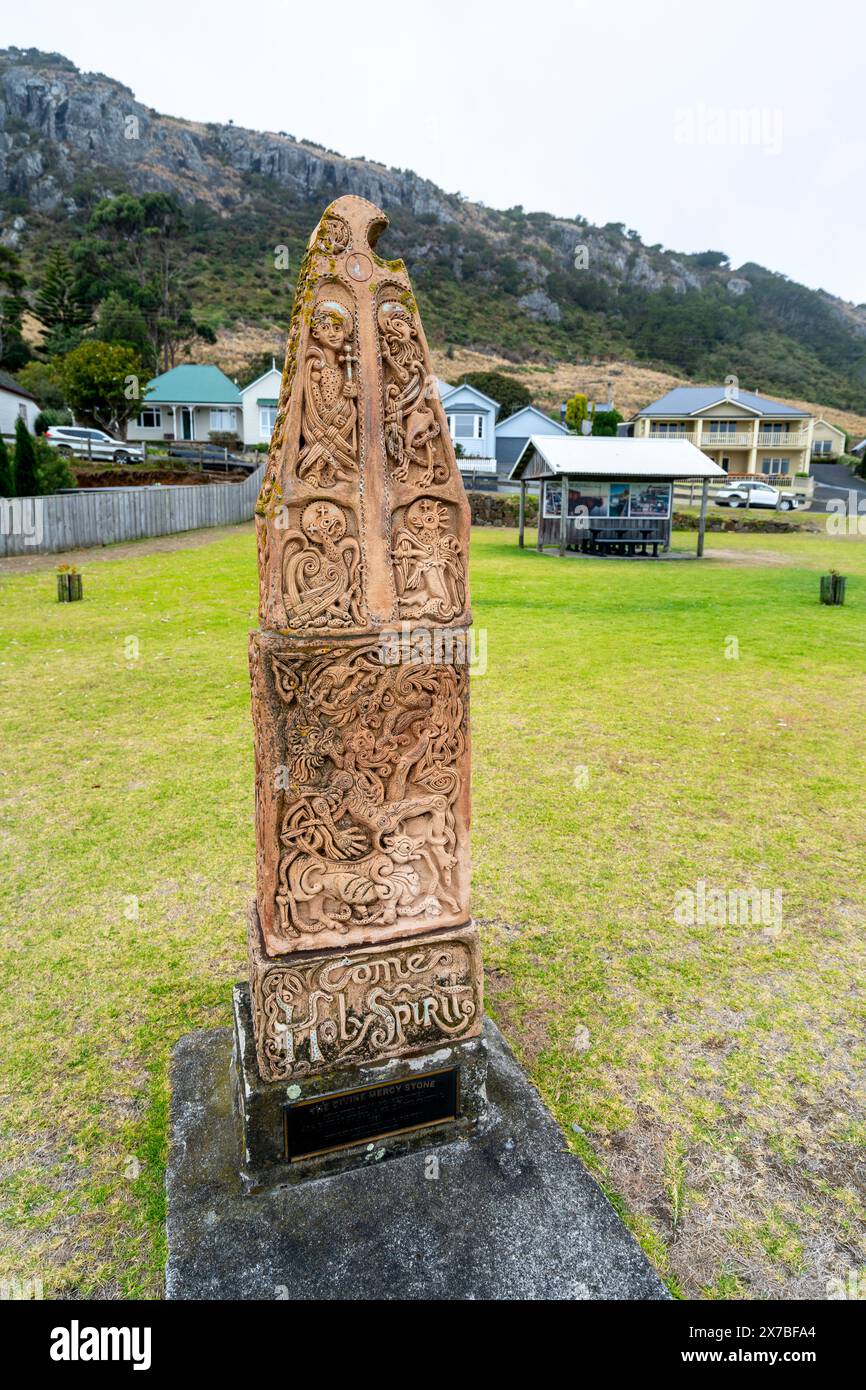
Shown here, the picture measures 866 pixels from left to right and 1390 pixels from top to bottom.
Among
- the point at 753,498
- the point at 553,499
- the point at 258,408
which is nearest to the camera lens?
the point at 553,499

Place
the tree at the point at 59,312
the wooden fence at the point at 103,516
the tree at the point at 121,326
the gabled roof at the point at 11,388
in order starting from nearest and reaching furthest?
the wooden fence at the point at 103,516 < the gabled roof at the point at 11,388 < the tree at the point at 59,312 < the tree at the point at 121,326

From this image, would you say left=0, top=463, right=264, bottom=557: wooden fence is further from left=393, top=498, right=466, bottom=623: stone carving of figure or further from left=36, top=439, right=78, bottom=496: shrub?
left=393, top=498, right=466, bottom=623: stone carving of figure

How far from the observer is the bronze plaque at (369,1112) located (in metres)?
2.63

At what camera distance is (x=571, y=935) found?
4.41 m

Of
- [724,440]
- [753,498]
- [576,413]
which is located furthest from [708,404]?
[753,498]

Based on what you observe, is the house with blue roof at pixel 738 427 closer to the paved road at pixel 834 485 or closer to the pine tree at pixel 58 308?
the paved road at pixel 834 485

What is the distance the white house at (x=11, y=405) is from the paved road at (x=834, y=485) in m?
38.9

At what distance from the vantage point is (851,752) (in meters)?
7.29

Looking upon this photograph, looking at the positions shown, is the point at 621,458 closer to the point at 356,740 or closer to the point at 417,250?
the point at 356,740

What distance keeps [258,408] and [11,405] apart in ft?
48.2

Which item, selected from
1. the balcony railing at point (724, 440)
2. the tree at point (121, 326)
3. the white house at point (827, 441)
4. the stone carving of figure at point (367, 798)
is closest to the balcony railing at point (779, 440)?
the balcony railing at point (724, 440)

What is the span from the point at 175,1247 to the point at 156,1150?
1.90 ft

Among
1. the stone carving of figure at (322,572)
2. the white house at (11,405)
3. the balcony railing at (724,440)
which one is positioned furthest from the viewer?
the balcony railing at (724,440)

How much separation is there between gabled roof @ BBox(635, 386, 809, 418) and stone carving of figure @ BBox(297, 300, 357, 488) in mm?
54683
